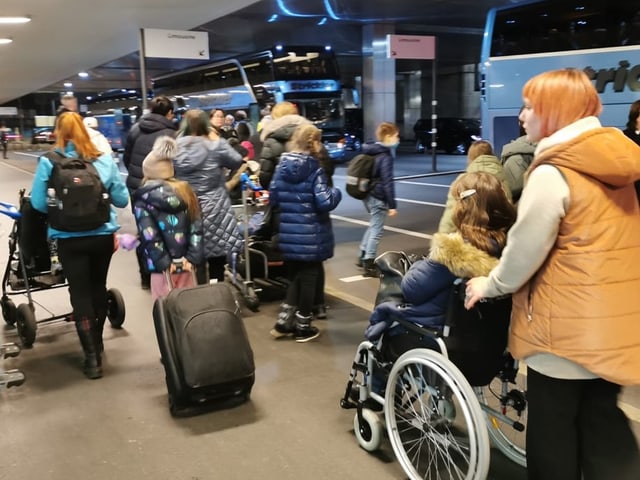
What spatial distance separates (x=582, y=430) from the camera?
7.18 ft

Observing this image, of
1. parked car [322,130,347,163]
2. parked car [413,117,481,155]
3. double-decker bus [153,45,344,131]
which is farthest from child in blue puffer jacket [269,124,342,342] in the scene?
parked car [413,117,481,155]

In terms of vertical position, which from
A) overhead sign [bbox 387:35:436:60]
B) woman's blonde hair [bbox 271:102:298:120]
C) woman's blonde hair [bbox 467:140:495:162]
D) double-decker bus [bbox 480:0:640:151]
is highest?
overhead sign [bbox 387:35:436:60]

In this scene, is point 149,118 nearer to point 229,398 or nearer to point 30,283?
point 30,283

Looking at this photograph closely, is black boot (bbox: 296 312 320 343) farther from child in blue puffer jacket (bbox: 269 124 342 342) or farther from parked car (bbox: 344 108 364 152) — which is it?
parked car (bbox: 344 108 364 152)

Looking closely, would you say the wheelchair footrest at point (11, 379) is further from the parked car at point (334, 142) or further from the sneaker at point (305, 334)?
the parked car at point (334, 142)

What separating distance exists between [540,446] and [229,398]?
6.81ft

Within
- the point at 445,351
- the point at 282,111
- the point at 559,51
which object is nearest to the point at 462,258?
the point at 445,351

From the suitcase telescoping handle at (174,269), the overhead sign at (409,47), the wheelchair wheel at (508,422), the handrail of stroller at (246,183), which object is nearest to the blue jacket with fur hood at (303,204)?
the suitcase telescoping handle at (174,269)

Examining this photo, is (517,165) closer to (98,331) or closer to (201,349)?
(201,349)

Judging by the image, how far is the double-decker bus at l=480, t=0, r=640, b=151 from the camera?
30.7 ft

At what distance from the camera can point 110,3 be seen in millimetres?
9297

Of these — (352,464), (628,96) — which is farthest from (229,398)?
(628,96)

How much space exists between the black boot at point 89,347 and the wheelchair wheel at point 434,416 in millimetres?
2193

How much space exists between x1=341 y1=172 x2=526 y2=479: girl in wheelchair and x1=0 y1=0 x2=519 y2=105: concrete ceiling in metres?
7.82
